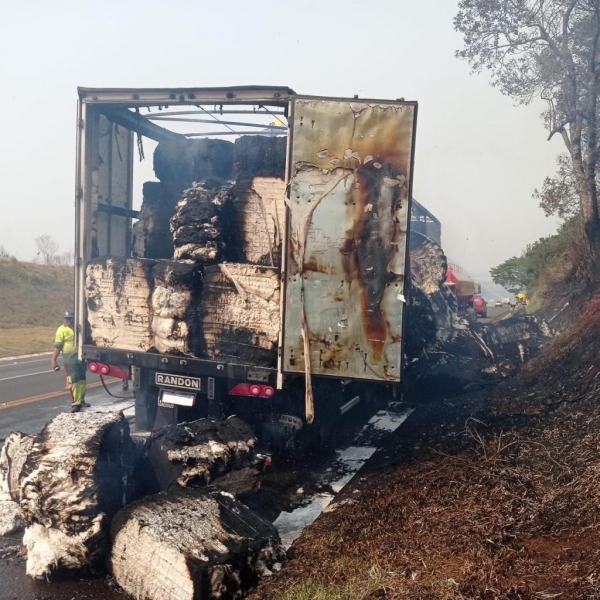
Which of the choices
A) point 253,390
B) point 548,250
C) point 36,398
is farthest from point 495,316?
point 253,390

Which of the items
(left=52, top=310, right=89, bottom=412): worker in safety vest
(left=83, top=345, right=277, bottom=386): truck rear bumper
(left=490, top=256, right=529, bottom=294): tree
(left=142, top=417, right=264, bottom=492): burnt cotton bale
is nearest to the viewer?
(left=142, top=417, right=264, bottom=492): burnt cotton bale

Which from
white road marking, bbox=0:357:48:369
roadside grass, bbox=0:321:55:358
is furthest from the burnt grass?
roadside grass, bbox=0:321:55:358

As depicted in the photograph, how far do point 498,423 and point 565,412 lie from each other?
27.2 inches

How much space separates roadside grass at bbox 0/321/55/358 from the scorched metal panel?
1521cm

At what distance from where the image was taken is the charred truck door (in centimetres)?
527

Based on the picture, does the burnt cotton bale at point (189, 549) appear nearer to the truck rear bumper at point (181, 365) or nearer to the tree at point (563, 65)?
the truck rear bumper at point (181, 365)

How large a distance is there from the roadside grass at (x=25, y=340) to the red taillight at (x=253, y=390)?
14340 millimetres

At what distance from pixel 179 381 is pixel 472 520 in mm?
3127

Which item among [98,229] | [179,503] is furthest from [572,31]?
[179,503]

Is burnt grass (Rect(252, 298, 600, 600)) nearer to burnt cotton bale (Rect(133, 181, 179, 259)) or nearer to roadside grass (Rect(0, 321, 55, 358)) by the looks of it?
burnt cotton bale (Rect(133, 181, 179, 259))

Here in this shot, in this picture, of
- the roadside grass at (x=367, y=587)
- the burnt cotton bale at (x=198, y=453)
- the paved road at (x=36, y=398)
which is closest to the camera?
the roadside grass at (x=367, y=587)

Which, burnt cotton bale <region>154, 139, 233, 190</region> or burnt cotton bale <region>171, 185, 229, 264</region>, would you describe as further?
burnt cotton bale <region>154, 139, 233, 190</region>

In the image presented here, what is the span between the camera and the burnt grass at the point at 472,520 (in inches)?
135

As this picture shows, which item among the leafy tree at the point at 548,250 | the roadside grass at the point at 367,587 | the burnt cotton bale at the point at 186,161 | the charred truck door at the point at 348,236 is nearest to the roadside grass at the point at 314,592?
the roadside grass at the point at 367,587
